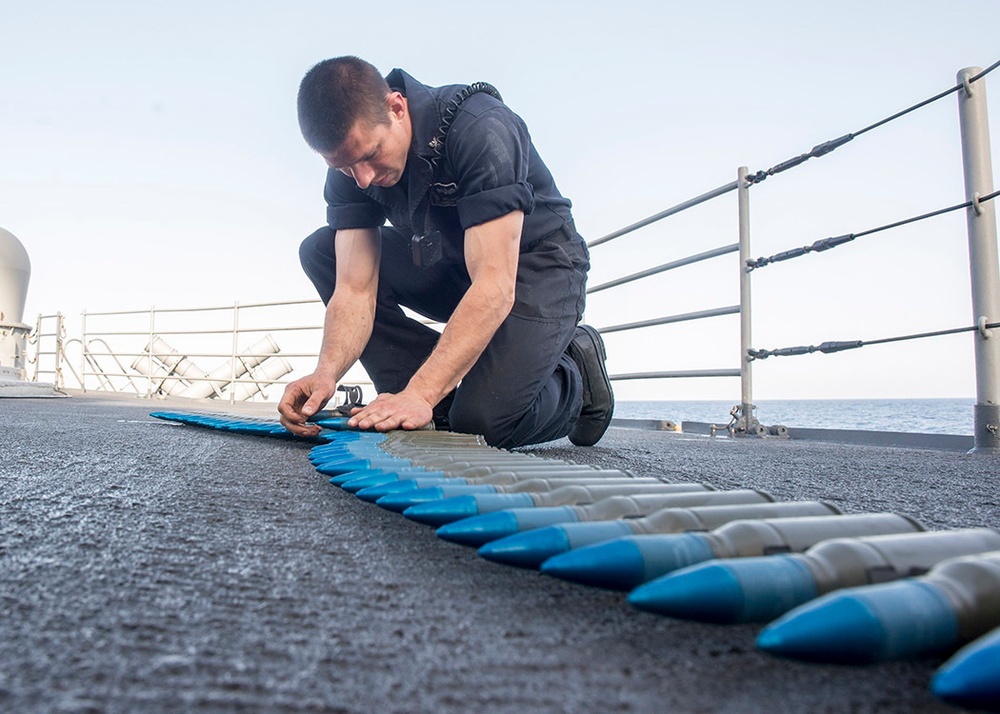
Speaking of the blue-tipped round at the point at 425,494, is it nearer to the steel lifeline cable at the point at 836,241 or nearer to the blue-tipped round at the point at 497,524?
the blue-tipped round at the point at 497,524

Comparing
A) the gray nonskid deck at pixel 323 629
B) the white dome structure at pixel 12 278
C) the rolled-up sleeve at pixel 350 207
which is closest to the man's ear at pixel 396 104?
the rolled-up sleeve at pixel 350 207

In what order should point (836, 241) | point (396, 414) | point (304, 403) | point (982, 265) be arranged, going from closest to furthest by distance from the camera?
point (396, 414), point (304, 403), point (982, 265), point (836, 241)

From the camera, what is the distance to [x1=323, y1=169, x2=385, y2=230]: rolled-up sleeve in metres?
1.90

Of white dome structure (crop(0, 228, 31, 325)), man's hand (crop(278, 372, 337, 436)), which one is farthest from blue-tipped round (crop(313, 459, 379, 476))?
white dome structure (crop(0, 228, 31, 325))

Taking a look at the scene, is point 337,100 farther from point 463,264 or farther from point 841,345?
point 841,345

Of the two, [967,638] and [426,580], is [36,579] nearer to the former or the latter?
[426,580]

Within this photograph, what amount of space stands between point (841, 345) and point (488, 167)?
128cm

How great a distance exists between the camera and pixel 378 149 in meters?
1.60

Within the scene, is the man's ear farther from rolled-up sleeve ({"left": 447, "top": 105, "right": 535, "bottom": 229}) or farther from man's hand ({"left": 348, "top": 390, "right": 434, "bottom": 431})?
man's hand ({"left": 348, "top": 390, "right": 434, "bottom": 431})

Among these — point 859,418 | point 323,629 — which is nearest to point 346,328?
point 323,629

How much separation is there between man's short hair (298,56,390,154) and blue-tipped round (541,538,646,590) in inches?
52.9

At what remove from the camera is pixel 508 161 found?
61.0 inches

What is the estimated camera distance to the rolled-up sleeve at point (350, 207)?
190cm

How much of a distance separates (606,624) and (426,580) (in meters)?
0.15
